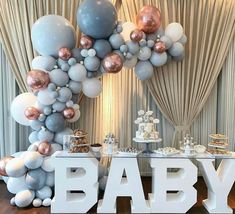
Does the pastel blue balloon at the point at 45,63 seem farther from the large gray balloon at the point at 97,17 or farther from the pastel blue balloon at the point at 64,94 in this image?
the large gray balloon at the point at 97,17

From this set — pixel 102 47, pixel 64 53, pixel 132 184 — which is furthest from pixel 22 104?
pixel 132 184

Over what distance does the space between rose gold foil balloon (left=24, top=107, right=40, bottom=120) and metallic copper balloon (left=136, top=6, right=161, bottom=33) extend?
4.83 feet

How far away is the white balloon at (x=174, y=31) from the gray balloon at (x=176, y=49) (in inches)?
2.4

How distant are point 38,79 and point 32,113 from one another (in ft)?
1.24

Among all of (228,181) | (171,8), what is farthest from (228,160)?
(171,8)

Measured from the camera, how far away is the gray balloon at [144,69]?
10.5ft

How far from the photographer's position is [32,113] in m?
2.95

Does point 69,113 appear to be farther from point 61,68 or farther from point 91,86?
point 61,68

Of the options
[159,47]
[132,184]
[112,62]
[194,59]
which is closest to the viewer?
[132,184]

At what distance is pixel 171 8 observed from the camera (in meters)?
3.54

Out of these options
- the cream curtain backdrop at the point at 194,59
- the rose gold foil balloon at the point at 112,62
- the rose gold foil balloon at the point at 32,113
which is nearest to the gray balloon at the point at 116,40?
the rose gold foil balloon at the point at 112,62

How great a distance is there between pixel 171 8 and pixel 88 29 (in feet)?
4.12

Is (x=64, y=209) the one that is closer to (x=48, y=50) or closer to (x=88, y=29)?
(x=48, y=50)

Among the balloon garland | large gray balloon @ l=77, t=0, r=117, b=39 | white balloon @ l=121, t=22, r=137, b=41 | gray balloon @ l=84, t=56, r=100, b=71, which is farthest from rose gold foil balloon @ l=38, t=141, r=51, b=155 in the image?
white balloon @ l=121, t=22, r=137, b=41
